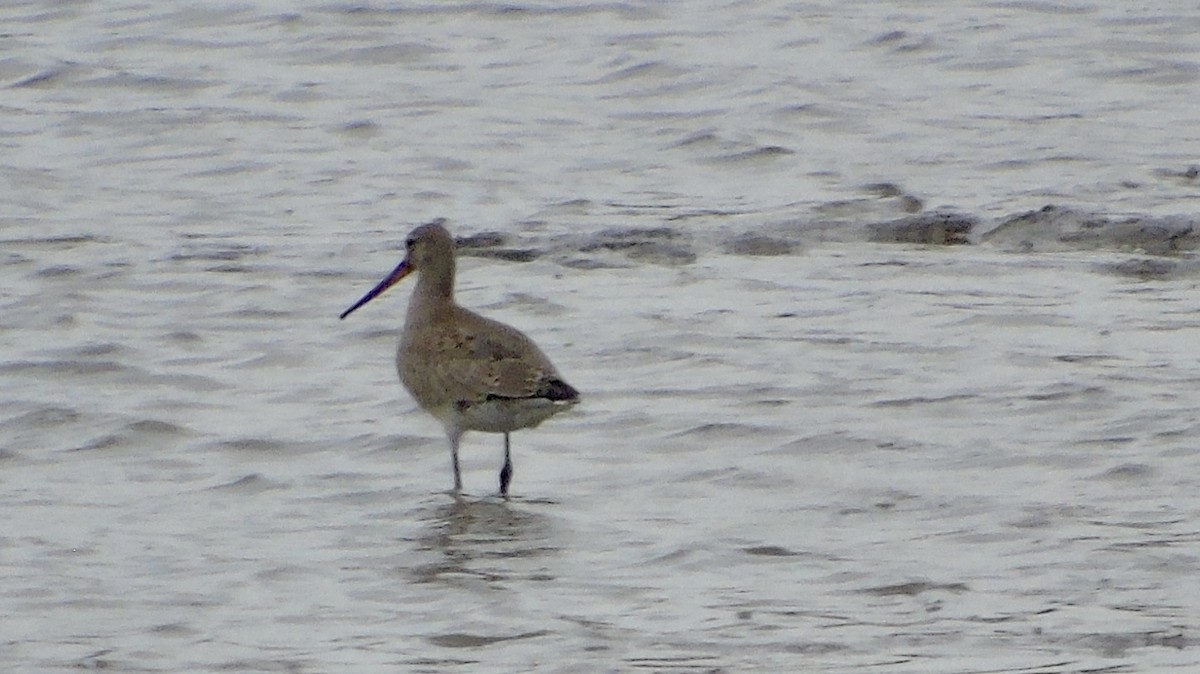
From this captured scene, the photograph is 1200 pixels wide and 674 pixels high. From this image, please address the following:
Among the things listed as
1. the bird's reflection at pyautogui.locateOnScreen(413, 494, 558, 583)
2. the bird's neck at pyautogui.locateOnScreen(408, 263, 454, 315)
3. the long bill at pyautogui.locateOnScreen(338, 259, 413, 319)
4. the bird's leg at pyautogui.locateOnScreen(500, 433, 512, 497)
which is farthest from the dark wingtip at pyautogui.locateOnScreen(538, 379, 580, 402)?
the long bill at pyautogui.locateOnScreen(338, 259, 413, 319)

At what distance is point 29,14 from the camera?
1883cm

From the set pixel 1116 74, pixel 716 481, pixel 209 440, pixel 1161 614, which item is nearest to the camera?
pixel 1161 614

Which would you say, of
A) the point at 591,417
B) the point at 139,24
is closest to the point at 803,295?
the point at 591,417

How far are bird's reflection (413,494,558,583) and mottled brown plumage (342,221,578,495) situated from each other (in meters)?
0.26

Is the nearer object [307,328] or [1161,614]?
[1161,614]

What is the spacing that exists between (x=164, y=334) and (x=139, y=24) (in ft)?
26.2

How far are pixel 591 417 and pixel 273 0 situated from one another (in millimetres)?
10250

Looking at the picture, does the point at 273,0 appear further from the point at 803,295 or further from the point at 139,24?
the point at 803,295

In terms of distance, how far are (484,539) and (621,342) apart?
2459 mm

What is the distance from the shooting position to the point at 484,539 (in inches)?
319

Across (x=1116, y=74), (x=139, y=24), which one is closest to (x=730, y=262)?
(x=1116, y=74)

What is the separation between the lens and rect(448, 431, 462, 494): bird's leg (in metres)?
8.77

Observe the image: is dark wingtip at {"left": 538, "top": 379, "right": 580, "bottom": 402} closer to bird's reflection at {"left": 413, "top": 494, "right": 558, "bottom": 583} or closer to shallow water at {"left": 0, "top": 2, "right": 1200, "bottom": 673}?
shallow water at {"left": 0, "top": 2, "right": 1200, "bottom": 673}

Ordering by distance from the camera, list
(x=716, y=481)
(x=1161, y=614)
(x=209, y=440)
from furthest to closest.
→ 1. (x=209, y=440)
2. (x=716, y=481)
3. (x=1161, y=614)
